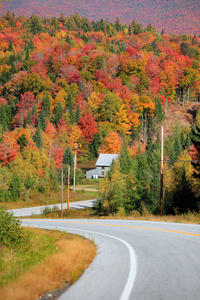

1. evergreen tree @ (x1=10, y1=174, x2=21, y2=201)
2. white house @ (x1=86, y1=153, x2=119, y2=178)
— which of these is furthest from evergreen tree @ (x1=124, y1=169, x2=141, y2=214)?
white house @ (x1=86, y1=153, x2=119, y2=178)

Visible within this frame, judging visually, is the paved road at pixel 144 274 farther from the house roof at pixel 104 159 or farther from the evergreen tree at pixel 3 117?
the evergreen tree at pixel 3 117

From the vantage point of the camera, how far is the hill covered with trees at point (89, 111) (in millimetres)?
64500

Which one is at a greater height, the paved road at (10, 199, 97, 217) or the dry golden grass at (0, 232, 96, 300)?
the dry golden grass at (0, 232, 96, 300)

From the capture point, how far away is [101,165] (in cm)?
8525

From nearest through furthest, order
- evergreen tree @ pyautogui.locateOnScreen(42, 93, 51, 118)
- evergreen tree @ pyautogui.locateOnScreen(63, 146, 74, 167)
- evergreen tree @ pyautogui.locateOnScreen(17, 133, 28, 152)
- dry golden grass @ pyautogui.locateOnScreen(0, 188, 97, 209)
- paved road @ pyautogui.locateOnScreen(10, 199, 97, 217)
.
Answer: paved road @ pyautogui.locateOnScreen(10, 199, 97, 217) < dry golden grass @ pyautogui.locateOnScreen(0, 188, 97, 209) < evergreen tree @ pyautogui.locateOnScreen(17, 133, 28, 152) < evergreen tree @ pyautogui.locateOnScreen(63, 146, 74, 167) < evergreen tree @ pyautogui.locateOnScreen(42, 93, 51, 118)

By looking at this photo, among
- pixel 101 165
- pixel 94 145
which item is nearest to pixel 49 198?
pixel 101 165

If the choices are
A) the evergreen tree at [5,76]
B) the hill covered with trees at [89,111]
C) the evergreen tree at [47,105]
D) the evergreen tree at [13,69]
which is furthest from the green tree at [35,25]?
the evergreen tree at [47,105]

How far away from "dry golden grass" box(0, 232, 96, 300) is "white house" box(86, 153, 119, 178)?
73.4 m

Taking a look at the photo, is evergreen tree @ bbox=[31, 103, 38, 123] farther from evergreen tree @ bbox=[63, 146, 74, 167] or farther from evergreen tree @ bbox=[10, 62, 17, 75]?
evergreen tree @ bbox=[10, 62, 17, 75]

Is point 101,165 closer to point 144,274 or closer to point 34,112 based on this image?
point 34,112

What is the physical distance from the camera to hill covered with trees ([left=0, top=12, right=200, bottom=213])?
64500 millimetres

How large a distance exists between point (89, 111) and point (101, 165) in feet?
62.2

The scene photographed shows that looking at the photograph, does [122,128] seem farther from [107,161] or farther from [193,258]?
[193,258]

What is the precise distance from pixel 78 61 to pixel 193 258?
4441 inches
